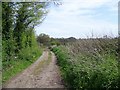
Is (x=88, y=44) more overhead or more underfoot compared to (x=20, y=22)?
more underfoot

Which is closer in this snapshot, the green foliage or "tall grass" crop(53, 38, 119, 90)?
"tall grass" crop(53, 38, 119, 90)

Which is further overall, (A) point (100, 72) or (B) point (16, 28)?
(B) point (16, 28)

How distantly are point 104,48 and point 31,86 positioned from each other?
343 cm

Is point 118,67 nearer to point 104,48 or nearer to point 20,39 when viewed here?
point 104,48

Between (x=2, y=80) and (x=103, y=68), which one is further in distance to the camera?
(x=2, y=80)

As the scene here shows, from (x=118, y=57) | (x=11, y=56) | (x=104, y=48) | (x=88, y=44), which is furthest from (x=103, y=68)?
(x=11, y=56)

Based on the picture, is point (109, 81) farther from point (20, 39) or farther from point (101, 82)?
point (20, 39)

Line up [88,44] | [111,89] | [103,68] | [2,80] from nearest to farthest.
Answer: [111,89], [103,68], [2,80], [88,44]

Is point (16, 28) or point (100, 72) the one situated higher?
point (16, 28)

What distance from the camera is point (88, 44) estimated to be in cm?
1514

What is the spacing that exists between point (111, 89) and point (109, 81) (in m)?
0.23

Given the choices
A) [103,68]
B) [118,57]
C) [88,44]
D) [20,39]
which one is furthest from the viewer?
[20,39]

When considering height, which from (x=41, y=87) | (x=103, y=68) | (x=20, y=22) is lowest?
(x=41, y=87)

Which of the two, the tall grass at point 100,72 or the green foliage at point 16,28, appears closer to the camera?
the tall grass at point 100,72
